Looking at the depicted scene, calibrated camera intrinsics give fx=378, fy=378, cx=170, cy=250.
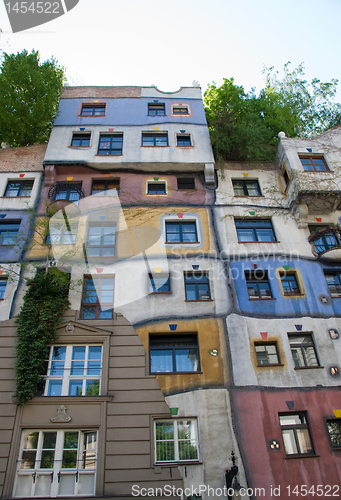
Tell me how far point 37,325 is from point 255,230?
10426 millimetres

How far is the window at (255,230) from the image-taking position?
17.6 meters

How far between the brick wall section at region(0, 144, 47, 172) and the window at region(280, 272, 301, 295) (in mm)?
13055

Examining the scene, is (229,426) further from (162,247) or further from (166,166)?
(166,166)

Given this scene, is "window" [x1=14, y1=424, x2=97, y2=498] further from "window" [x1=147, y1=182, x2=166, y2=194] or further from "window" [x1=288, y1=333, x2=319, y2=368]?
"window" [x1=147, y1=182, x2=166, y2=194]

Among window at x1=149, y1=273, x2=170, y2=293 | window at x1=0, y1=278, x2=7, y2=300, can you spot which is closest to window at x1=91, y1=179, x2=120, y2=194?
window at x1=149, y1=273, x2=170, y2=293

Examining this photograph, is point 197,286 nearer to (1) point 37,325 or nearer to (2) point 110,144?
(1) point 37,325

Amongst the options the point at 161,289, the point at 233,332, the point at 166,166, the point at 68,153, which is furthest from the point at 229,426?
the point at 68,153

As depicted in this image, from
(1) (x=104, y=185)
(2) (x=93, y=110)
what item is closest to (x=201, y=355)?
(1) (x=104, y=185)

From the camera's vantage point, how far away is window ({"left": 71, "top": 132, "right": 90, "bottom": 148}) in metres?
20.6

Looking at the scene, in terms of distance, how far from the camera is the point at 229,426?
40.2 feet

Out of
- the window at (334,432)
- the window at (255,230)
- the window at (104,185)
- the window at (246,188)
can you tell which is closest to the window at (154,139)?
the window at (104,185)

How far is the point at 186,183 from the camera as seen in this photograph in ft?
64.6

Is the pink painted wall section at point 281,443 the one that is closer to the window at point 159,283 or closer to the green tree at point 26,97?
the window at point 159,283

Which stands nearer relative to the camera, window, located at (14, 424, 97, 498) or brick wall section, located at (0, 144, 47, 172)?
window, located at (14, 424, 97, 498)
